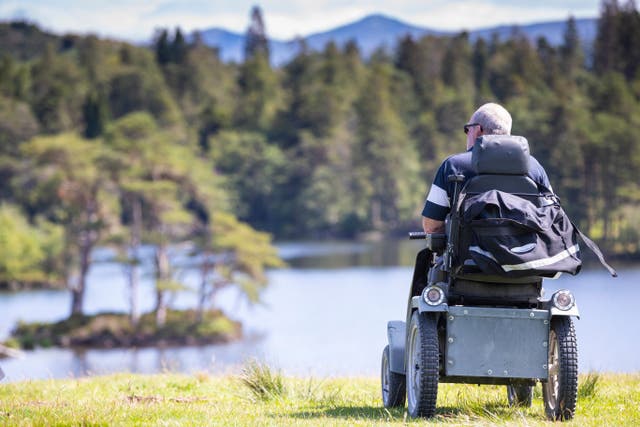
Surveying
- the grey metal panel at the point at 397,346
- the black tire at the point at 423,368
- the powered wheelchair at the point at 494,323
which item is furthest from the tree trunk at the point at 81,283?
the powered wheelchair at the point at 494,323

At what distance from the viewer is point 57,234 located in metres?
57.2

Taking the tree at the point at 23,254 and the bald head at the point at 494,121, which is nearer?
the bald head at the point at 494,121

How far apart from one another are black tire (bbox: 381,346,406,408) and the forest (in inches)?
1330

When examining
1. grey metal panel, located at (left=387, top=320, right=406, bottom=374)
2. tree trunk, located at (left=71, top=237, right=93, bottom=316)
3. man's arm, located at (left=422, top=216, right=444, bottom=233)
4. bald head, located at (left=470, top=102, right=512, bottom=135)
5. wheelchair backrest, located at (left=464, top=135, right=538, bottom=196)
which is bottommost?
tree trunk, located at (left=71, top=237, right=93, bottom=316)

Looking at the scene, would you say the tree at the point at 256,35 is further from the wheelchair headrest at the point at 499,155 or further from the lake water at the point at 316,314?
the wheelchair headrest at the point at 499,155

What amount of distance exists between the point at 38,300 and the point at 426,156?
1930 inches

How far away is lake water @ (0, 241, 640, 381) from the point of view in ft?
100

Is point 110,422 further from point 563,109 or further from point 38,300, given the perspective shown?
point 563,109

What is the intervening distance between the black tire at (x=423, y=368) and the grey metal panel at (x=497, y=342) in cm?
9

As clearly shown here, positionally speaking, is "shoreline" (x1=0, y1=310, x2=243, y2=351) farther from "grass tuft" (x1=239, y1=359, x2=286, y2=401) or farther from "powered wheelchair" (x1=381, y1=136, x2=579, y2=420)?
"powered wheelchair" (x1=381, y1=136, x2=579, y2=420)

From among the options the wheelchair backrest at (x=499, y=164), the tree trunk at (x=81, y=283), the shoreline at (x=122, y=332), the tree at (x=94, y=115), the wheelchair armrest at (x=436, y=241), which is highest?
the tree at (x=94, y=115)

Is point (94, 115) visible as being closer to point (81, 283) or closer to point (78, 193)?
point (78, 193)

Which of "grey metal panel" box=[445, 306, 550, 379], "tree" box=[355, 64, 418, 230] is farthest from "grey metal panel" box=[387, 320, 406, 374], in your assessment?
"tree" box=[355, 64, 418, 230]

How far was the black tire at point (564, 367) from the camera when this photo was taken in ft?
17.2
